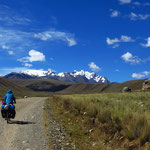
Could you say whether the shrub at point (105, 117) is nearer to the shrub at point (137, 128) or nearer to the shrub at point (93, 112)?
the shrub at point (93, 112)

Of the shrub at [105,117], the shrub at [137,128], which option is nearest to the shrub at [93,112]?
the shrub at [105,117]

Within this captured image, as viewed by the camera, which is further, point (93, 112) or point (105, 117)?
point (93, 112)

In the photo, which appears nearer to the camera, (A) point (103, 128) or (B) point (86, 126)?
(A) point (103, 128)

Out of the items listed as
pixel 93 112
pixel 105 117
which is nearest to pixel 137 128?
pixel 105 117

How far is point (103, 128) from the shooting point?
10.2 m

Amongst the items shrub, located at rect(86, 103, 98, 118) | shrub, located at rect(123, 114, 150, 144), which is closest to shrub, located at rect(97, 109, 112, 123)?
shrub, located at rect(86, 103, 98, 118)

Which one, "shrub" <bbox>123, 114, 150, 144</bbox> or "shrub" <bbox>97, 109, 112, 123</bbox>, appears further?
"shrub" <bbox>97, 109, 112, 123</bbox>

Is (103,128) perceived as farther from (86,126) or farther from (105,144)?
(86,126)

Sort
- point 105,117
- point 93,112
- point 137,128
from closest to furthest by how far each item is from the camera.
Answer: point 137,128 < point 105,117 < point 93,112

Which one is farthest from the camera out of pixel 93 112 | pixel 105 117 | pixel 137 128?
pixel 93 112

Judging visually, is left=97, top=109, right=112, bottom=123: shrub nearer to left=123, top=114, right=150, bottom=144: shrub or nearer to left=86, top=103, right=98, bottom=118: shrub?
left=86, top=103, right=98, bottom=118: shrub

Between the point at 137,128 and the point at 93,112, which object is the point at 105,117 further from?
the point at 137,128

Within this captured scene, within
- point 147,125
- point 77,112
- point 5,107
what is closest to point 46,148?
point 147,125

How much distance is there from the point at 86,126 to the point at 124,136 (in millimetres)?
4274
